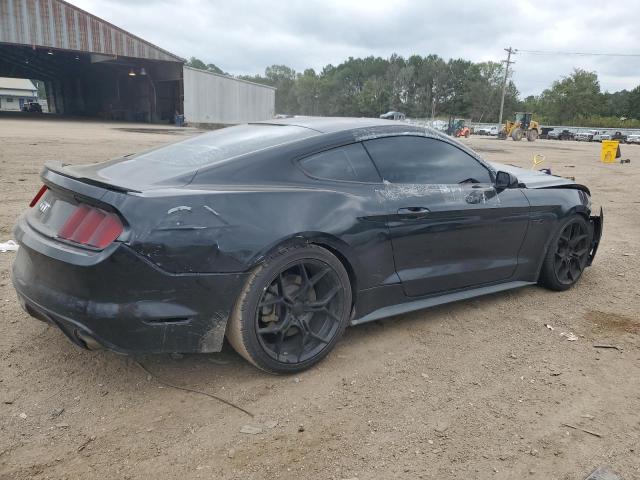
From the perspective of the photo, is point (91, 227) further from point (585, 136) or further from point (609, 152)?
point (585, 136)

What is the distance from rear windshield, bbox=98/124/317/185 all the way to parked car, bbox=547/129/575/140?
58.4m

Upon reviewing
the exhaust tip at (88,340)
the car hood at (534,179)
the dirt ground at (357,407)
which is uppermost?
the car hood at (534,179)

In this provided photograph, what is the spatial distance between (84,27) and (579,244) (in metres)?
35.2

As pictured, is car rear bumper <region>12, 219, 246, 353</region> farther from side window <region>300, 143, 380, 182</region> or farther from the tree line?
the tree line

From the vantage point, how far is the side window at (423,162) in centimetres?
334

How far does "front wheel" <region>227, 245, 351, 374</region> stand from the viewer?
2.66 metres

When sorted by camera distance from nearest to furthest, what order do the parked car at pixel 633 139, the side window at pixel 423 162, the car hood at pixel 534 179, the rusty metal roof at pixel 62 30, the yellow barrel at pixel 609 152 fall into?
the side window at pixel 423 162, the car hood at pixel 534 179, the yellow barrel at pixel 609 152, the rusty metal roof at pixel 62 30, the parked car at pixel 633 139

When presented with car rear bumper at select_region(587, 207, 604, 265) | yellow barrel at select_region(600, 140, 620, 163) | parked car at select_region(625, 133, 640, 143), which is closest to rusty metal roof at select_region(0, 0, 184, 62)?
yellow barrel at select_region(600, 140, 620, 163)

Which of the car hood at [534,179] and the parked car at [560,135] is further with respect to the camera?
the parked car at [560,135]

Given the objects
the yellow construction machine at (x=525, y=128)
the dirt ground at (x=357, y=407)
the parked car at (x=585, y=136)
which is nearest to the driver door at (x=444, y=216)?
the dirt ground at (x=357, y=407)

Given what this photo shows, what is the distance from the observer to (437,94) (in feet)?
347

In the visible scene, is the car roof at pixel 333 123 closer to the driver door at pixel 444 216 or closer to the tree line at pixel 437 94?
the driver door at pixel 444 216

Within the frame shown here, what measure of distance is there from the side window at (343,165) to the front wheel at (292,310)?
0.51 m

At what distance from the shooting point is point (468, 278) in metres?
3.68
